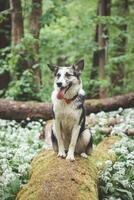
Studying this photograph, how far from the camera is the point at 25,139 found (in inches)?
424

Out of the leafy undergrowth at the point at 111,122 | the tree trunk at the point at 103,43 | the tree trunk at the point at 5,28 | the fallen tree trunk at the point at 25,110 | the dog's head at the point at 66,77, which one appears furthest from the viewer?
the tree trunk at the point at 103,43

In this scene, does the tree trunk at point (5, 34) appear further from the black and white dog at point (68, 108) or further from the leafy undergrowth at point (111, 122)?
the black and white dog at point (68, 108)

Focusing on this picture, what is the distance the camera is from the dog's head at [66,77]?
704 centimetres

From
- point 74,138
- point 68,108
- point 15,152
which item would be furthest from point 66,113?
point 15,152

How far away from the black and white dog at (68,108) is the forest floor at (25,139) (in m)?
0.83

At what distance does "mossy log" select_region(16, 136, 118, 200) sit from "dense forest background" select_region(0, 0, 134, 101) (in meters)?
5.75

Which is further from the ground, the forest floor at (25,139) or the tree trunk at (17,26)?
the tree trunk at (17,26)

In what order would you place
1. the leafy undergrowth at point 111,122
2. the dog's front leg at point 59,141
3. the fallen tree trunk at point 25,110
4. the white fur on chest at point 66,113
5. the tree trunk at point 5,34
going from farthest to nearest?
1. the tree trunk at point 5,34
2. the fallen tree trunk at point 25,110
3. the leafy undergrowth at point 111,122
4. the dog's front leg at point 59,141
5. the white fur on chest at point 66,113

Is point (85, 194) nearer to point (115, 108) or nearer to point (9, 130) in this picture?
point (9, 130)

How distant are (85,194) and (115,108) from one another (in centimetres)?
759

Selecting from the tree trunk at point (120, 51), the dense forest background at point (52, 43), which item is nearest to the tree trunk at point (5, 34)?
the dense forest background at point (52, 43)

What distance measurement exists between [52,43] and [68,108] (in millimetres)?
11046

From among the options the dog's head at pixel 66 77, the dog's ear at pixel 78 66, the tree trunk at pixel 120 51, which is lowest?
the tree trunk at pixel 120 51

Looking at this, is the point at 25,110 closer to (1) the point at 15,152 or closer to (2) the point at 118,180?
(1) the point at 15,152
